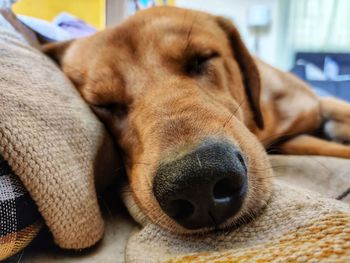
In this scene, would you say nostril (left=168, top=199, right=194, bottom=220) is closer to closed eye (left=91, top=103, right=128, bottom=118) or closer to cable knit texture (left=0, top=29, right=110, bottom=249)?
cable knit texture (left=0, top=29, right=110, bottom=249)

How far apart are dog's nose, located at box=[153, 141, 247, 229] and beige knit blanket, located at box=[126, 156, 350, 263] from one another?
42mm

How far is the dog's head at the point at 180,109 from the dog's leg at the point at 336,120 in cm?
57

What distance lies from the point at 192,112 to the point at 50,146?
1.00ft

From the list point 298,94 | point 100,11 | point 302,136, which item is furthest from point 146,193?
point 100,11

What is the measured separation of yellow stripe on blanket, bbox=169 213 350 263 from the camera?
0.54m

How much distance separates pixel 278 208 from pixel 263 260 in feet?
0.66

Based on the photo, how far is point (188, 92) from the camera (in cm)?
105

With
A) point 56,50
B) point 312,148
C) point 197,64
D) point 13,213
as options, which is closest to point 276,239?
point 13,213

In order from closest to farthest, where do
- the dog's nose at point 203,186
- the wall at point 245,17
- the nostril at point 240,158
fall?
the dog's nose at point 203,186 < the nostril at point 240,158 < the wall at point 245,17

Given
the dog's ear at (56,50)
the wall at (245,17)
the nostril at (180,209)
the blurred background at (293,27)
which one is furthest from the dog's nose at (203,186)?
the wall at (245,17)

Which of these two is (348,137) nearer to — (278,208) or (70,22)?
(278,208)

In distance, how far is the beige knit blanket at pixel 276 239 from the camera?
57cm

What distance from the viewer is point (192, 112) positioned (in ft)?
2.99

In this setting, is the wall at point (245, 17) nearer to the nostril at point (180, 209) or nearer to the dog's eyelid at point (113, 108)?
the dog's eyelid at point (113, 108)
